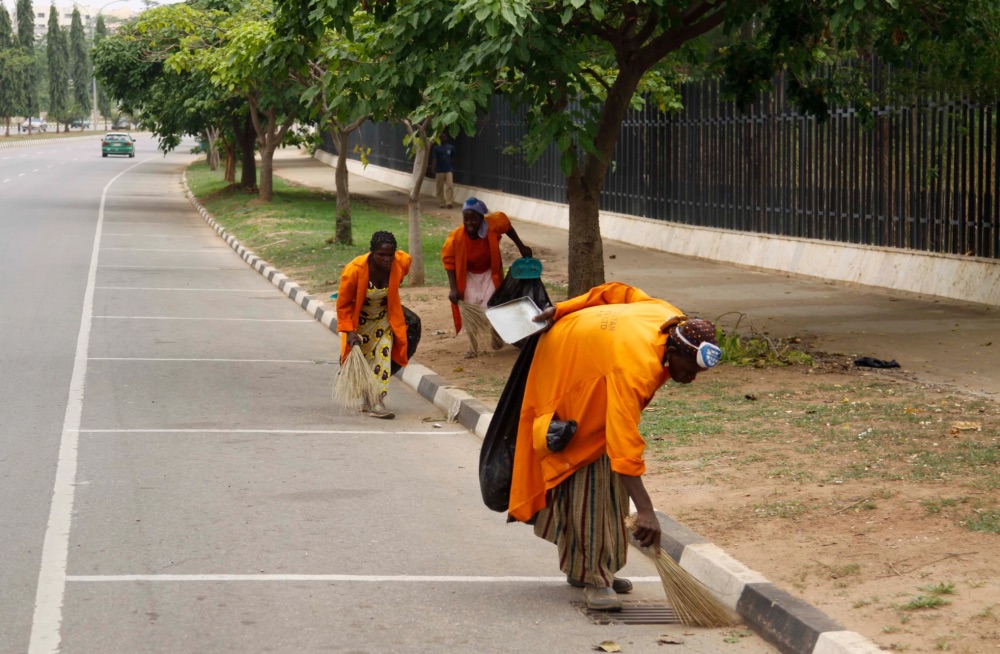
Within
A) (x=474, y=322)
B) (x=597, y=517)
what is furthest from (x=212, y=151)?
(x=597, y=517)

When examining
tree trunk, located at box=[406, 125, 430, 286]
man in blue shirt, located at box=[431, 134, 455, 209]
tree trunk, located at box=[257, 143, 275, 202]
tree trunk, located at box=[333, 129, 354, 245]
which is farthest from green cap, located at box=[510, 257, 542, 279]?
man in blue shirt, located at box=[431, 134, 455, 209]

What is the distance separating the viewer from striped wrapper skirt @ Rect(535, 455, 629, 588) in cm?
555

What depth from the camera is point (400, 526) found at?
23.1ft

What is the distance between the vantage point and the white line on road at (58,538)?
5230 millimetres

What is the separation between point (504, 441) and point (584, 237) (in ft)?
23.7

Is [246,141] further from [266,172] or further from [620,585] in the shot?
[620,585]

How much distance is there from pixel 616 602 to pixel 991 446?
10.9ft

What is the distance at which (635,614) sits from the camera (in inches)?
222

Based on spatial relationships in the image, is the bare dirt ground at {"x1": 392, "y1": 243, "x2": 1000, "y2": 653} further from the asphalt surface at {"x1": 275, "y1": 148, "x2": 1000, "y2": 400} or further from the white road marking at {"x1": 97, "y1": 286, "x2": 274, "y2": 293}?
the white road marking at {"x1": 97, "y1": 286, "x2": 274, "y2": 293}

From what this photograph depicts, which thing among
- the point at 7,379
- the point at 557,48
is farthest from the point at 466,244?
the point at 7,379

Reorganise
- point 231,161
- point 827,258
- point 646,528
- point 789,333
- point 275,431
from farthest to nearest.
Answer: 1. point 231,161
2. point 827,258
3. point 789,333
4. point 275,431
5. point 646,528

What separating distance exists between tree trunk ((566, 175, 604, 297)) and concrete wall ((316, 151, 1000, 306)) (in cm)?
458

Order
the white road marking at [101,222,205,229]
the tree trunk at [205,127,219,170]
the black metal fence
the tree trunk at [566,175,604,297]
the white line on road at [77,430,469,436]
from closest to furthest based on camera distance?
1. the white line on road at [77,430,469,436]
2. the tree trunk at [566,175,604,297]
3. the black metal fence
4. the white road marking at [101,222,205,229]
5. the tree trunk at [205,127,219,170]

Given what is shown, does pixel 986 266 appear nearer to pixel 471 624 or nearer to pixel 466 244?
pixel 466 244
